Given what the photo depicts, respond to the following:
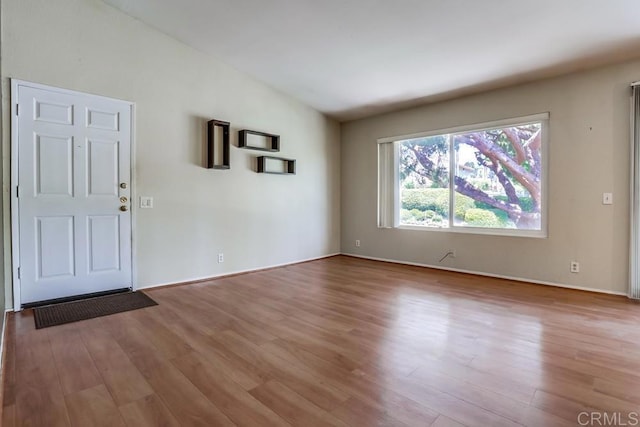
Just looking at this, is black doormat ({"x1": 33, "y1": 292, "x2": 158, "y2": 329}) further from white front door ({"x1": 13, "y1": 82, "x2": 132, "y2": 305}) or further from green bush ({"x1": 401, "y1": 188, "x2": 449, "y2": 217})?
green bush ({"x1": 401, "y1": 188, "x2": 449, "y2": 217})

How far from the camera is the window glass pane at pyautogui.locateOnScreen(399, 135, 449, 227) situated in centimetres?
499

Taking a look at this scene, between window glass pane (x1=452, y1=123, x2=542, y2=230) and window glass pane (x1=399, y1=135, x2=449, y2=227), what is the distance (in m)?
0.19

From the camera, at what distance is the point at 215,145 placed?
438 centimetres

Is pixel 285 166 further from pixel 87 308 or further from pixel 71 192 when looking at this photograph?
pixel 87 308

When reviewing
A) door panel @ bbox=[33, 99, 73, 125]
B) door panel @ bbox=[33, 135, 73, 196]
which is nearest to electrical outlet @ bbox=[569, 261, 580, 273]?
door panel @ bbox=[33, 135, 73, 196]

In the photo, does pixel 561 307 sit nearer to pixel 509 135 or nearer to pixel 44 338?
pixel 509 135

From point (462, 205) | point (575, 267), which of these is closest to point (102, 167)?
point (462, 205)

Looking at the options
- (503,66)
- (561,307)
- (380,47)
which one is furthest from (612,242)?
(380,47)

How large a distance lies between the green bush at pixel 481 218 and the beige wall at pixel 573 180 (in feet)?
0.64

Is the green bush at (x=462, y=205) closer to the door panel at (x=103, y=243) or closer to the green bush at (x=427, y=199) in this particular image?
the green bush at (x=427, y=199)

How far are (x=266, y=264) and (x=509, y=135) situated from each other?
12.7 ft

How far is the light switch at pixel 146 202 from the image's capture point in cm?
381

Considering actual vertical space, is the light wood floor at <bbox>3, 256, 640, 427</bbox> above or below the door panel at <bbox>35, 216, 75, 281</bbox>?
below
